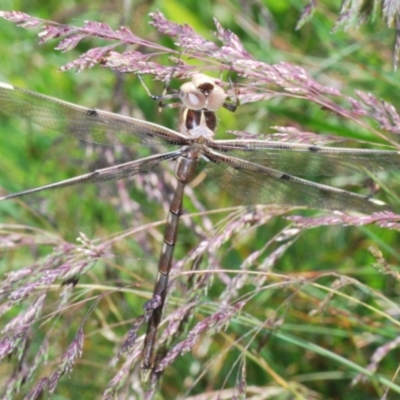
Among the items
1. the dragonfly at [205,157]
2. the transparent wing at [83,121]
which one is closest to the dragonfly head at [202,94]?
the dragonfly at [205,157]

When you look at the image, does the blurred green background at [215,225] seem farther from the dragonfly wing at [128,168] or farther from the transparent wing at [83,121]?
the transparent wing at [83,121]

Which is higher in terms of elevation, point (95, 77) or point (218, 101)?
point (218, 101)

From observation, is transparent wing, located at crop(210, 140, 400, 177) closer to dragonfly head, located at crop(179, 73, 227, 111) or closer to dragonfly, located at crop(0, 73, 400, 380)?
dragonfly, located at crop(0, 73, 400, 380)

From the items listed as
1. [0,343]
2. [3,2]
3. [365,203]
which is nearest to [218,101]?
[365,203]

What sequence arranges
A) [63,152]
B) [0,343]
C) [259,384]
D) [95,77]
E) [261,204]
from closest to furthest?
[0,343]
[261,204]
[259,384]
[63,152]
[95,77]

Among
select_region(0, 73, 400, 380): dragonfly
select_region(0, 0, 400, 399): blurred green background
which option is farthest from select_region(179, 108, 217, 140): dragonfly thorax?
select_region(0, 0, 400, 399): blurred green background

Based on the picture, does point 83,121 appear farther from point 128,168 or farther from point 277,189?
point 277,189

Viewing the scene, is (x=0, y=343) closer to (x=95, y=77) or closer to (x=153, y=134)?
(x=153, y=134)
